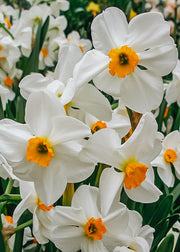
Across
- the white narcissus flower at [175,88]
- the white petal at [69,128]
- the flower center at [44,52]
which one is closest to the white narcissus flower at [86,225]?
the white petal at [69,128]

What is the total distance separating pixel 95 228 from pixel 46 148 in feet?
0.52

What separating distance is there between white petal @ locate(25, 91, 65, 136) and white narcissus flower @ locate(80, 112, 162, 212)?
55mm

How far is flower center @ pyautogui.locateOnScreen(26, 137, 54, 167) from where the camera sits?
46 cm

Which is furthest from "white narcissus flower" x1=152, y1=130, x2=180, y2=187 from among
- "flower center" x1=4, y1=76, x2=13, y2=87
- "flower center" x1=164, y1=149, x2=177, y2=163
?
"flower center" x1=4, y1=76, x2=13, y2=87

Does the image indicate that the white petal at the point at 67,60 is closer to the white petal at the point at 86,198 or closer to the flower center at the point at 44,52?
the white petal at the point at 86,198

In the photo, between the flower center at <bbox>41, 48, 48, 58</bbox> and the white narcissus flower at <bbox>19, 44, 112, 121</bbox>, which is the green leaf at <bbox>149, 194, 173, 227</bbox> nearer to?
the white narcissus flower at <bbox>19, 44, 112, 121</bbox>

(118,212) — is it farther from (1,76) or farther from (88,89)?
(1,76)

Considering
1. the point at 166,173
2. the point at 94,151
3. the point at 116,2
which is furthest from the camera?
the point at 116,2

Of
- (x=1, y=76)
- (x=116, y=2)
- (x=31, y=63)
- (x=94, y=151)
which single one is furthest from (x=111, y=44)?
(x=116, y=2)

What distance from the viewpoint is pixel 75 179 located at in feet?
1.59

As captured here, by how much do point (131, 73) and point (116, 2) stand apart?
1.58 meters

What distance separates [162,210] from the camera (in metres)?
0.79

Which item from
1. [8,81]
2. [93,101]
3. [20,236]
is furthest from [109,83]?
[8,81]

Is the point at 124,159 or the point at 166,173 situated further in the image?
the point at 166,173
